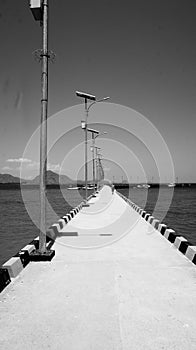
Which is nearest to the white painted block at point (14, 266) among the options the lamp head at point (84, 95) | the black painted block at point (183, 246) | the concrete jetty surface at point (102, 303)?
the concrete jetty surface at point (102, 303)

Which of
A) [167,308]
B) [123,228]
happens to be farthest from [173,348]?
[123,228]

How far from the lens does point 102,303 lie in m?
4.42

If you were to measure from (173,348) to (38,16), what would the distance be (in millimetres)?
7114

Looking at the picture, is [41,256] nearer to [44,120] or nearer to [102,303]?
[102,303]

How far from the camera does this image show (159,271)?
238 inches

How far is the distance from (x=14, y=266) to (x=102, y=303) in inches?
85.3

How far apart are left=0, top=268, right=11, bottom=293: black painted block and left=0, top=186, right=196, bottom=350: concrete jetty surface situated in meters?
0.09

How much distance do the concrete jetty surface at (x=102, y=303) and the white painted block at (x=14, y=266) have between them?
12 centimetres

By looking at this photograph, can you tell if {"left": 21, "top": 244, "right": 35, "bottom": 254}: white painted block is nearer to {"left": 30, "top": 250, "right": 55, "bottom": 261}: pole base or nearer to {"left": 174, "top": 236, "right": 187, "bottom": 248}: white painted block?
{"left": 30, "top": 250, "right": 55, "bottom": 261}: pole base

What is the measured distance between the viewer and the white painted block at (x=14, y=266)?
5590 millimetres

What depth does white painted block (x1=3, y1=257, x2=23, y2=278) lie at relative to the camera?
18.3 ft

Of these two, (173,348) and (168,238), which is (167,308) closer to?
(173,348)

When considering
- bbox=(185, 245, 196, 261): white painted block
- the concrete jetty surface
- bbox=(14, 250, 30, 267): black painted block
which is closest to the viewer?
the concrete jetty surface

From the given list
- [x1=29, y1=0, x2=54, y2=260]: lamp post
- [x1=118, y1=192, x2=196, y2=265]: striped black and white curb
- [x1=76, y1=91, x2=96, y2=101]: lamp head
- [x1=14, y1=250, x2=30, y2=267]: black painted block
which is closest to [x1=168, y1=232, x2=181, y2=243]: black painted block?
[x1=118, y1=192, x2=196, y2=265]: striped black and white curb
